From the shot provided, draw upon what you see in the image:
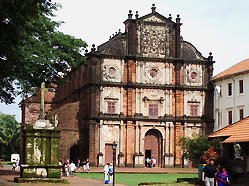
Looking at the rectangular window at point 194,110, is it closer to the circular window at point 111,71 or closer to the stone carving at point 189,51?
the stone carving at point 189,51

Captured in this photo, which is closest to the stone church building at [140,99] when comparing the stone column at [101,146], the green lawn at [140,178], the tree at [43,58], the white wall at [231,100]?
the stone column at [101,146]

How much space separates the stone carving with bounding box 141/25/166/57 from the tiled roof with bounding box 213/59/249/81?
21.6 ft

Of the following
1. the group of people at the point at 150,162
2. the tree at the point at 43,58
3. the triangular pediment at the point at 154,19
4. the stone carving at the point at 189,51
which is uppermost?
the triangular pediment at the point at 154,19

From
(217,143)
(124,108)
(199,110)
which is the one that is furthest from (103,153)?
(217,143)

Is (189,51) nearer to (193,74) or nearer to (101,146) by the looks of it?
(193,74)

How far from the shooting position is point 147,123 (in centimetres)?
5653

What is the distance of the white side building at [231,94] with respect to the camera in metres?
51.4

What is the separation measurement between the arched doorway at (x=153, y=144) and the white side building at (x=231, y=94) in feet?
20.8

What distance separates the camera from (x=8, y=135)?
89.2 m

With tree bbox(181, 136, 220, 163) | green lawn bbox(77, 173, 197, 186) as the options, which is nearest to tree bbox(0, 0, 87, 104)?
green lawn bbox(77, 173, 197, 186)

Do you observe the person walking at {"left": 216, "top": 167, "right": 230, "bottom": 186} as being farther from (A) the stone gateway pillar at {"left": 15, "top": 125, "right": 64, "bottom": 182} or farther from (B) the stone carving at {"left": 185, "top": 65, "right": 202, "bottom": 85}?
(B) the stone carving at {"left": 185, "top": 65, "right": 202, "bottom": 85}

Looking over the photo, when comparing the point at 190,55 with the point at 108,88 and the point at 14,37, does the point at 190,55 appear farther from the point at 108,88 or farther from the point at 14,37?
A: the point at 14,37

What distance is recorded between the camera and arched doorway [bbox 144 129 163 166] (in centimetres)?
5700

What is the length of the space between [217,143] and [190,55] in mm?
28681
